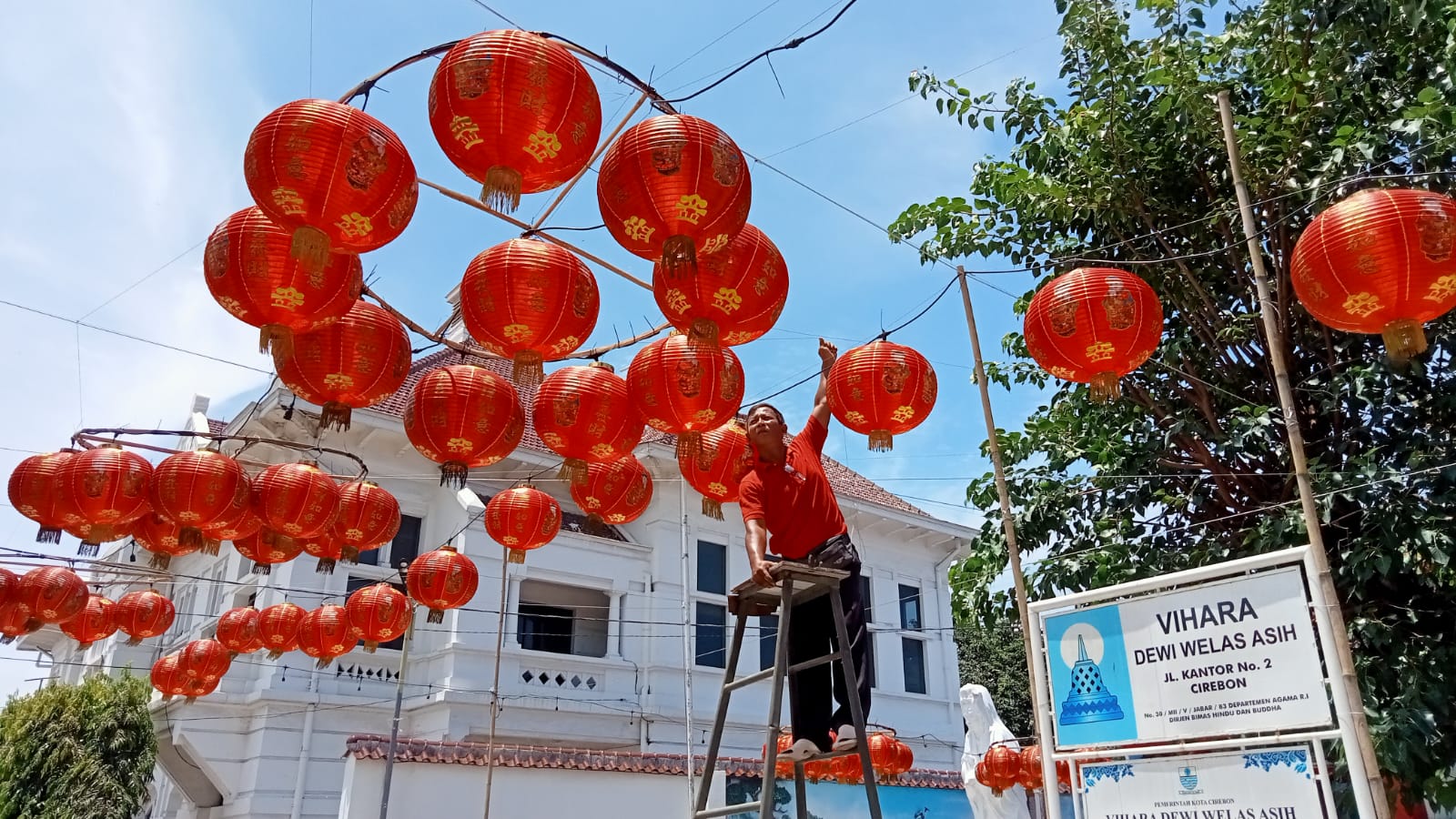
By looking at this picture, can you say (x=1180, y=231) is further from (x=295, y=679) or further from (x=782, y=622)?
(x=295, y=679)

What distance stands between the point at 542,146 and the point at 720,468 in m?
3.29

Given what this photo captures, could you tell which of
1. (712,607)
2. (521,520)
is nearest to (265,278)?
(521,520)

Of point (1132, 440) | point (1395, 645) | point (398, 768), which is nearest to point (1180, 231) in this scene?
point (1132, 440)

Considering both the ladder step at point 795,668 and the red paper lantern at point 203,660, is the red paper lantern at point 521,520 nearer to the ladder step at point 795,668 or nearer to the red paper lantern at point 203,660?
the ladder step at point 795,668

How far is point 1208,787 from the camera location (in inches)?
173

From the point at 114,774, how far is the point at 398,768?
7287 millimetres

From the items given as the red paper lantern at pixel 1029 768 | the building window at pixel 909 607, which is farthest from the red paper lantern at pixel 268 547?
the building window at pixel 909 607

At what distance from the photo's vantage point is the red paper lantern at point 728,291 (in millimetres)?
5156

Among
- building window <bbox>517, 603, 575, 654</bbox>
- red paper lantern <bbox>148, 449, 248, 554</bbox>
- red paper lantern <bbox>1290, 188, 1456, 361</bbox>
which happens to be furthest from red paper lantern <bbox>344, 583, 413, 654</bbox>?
red paper lantern <bbox>1290, 188, 1456, 361</bbox>

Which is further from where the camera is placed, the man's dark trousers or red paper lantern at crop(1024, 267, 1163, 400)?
red paper lantern at crop(1024, 267, 1163, 400)

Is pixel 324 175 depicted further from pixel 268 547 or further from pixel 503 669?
pixel 503 669

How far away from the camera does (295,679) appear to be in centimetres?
1466

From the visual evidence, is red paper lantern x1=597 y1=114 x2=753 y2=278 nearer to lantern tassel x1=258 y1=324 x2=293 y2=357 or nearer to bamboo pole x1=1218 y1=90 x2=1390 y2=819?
lantern tassel x1=258 y1=324 x2=293 y2=357

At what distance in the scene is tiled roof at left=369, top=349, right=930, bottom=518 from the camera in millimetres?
16987
